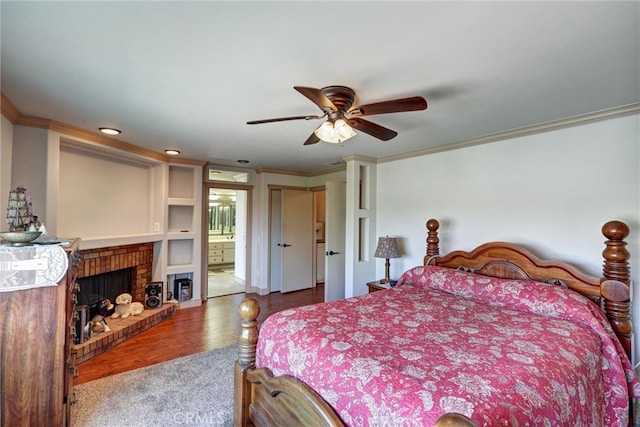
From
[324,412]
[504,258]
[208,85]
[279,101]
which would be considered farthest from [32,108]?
[504,258]

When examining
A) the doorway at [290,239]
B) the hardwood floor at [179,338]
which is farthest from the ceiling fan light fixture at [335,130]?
the doorway at [290,239]

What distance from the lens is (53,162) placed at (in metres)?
2.67

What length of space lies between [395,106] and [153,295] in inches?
151

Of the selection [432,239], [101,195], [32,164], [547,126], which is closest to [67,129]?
[32,164]

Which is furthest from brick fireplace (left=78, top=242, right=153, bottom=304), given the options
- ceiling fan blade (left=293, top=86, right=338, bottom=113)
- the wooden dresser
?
ceiling fan blade (left=293, top=86, right=338, bottom=113)

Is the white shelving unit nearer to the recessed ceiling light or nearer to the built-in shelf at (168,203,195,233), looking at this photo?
the built-in shelf at (168,203,195,233)

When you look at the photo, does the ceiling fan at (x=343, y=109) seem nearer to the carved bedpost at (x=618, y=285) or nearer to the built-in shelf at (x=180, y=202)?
the carved bedpost at (x=618, y=285)

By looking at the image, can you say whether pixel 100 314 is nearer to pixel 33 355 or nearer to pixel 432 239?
pixel 33 355

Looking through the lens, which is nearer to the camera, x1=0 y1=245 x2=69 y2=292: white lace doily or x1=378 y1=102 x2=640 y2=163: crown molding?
x1=0 y1=245 x2=69 y2=292: white lace doily

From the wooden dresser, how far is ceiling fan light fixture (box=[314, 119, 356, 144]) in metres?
1.64

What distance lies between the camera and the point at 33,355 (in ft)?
5.07

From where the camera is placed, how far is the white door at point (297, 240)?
208 inches

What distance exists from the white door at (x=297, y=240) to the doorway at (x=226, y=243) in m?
0.71

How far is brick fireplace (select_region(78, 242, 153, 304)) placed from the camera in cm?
317
